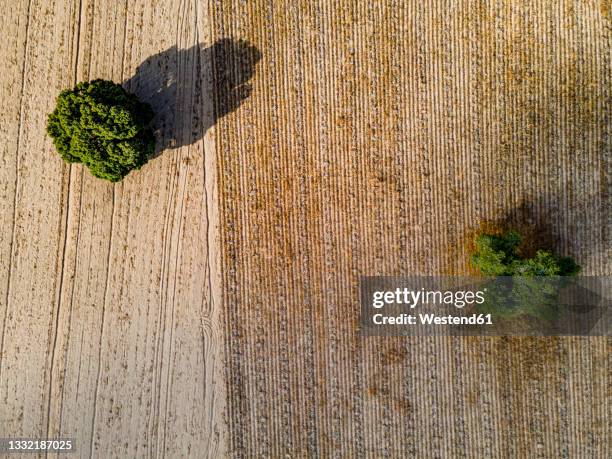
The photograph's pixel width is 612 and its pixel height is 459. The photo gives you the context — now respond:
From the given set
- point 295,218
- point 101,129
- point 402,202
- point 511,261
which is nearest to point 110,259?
point 101,129

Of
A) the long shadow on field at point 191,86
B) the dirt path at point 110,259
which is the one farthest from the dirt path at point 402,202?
the dirt path at point 110,259

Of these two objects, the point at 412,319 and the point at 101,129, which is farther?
the point at 412,319

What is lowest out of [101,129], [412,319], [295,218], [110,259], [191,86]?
[412,319]

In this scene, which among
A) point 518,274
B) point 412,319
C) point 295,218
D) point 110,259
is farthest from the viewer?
point 110,259

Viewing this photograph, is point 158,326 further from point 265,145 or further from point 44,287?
point 265,145

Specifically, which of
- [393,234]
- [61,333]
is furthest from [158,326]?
[393,234]

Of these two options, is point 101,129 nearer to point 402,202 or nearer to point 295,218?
point 295,218

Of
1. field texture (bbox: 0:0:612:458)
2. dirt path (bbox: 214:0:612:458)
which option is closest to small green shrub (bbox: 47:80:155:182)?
field texture (bbox: 0:0:612:458)
